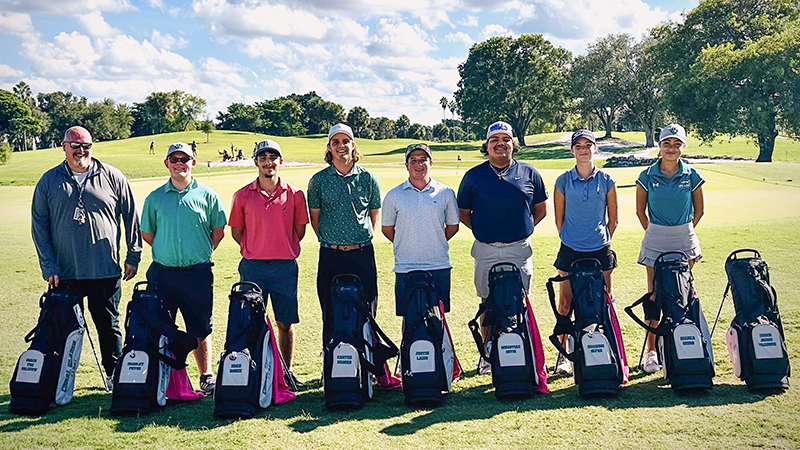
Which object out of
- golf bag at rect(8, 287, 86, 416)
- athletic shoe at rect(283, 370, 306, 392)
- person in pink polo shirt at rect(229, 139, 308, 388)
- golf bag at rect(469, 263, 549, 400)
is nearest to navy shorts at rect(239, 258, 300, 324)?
person in pink polo shirt at rect(229, 139, 308, 388)

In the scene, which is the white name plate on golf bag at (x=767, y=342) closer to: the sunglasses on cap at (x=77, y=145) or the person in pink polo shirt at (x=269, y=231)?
the person in pink polo shirt at (x=269, y=231)

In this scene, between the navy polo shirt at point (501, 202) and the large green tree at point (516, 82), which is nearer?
the navy polo shirt at point (501, 202)

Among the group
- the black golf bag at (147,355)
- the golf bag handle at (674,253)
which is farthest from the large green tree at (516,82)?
the black golf bag at (147,355)

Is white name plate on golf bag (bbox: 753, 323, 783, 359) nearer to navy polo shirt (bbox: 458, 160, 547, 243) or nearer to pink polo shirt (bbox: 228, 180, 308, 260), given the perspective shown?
Answer: navy polo shirt (bbox: 458, 160, 547, 243)

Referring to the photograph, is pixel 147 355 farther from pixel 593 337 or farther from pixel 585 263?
pixel 585 263

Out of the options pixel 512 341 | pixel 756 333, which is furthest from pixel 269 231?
pixel 756 333

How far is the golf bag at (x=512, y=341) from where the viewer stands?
461cm

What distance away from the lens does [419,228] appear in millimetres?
5180

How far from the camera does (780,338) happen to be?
4637mm

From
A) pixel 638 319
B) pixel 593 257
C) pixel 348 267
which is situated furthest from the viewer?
pixel 593 257

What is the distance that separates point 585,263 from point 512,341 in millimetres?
1030

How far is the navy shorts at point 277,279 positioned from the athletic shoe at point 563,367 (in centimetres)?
220

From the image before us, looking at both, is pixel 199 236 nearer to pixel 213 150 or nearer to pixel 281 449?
pixel 281 449

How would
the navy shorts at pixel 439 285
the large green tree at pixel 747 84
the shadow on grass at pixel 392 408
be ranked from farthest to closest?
the large green tree at pixel 747 84
the navy shorts at pixel 439 285
the shadow on grass at pixel 392 408
